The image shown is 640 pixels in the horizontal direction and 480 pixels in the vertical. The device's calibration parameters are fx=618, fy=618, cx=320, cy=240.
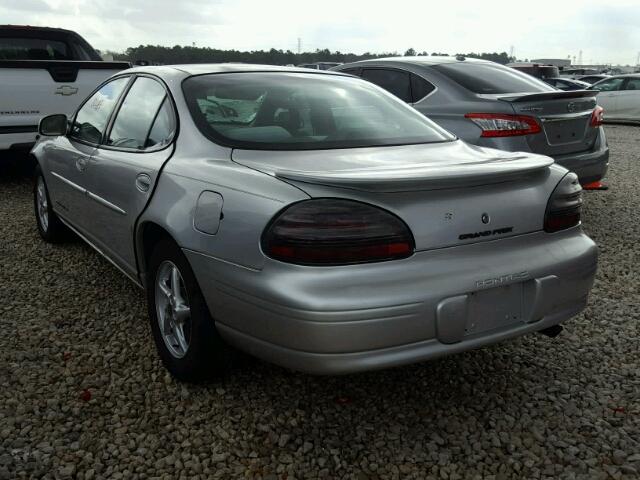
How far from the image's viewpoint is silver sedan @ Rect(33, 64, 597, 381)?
2109 millimetres

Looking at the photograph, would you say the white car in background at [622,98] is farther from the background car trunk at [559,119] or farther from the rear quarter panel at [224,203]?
the rear quarter panel at [224,203]

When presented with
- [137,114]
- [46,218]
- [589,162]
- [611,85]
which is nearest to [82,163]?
[137,114]

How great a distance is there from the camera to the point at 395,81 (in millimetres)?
5918

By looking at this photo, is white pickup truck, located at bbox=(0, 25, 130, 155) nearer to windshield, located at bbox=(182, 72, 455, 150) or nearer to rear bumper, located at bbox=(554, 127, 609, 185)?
windshield, located at bbox=(182, 72, 455, 150)

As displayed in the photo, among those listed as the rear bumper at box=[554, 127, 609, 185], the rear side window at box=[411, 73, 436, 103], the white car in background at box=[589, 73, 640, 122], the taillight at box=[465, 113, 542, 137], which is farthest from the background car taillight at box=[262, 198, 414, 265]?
the white car in background at box=[589, 73, 640, 122]

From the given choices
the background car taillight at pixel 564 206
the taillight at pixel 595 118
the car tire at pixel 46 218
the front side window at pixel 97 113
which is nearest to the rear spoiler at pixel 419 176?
the background car taillight at pixel 564 206

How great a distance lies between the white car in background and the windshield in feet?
48.9

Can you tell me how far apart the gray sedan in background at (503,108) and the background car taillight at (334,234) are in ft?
10.4

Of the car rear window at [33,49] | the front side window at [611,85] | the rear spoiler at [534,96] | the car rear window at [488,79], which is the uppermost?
the car rear window at [33,49]

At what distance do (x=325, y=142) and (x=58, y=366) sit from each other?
1.68m

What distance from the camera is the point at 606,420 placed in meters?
2.53

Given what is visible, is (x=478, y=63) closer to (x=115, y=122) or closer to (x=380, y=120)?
(x=380, y=120)

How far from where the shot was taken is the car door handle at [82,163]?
3.75m

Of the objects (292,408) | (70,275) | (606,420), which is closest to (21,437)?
(292,408)
